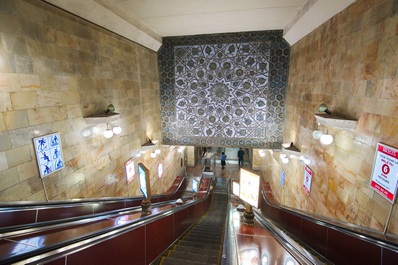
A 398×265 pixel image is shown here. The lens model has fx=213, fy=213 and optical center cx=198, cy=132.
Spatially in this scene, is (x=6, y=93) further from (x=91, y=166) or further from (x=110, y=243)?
(x=110, y=243)

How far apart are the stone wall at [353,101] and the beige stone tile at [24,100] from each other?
513cm

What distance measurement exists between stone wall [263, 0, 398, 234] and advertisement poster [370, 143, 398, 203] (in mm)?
105

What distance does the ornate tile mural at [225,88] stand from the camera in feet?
25.6

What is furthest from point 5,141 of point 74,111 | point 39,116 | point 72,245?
point 72,245

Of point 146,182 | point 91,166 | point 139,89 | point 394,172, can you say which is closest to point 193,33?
point 139,89

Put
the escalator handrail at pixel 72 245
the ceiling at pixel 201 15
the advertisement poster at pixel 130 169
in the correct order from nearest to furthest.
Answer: the escalator handrail at pixel 72 245
the ceiling at pixel 201 15
the advertisement poster at pixel 130 169

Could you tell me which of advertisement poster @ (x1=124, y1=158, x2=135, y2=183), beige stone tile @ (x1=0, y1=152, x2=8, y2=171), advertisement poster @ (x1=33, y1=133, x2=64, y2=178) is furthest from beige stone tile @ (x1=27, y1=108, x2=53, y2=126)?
advertisement poster @ (x1=124, y1=158, x2=135, y2=183)

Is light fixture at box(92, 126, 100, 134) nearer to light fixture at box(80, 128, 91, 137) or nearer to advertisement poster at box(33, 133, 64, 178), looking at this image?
light fixture at box(80, 128, 91, 137)

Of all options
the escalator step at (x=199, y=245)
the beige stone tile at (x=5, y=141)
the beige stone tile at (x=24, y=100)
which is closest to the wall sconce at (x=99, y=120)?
the beige stone tile at (x=24, y=100)

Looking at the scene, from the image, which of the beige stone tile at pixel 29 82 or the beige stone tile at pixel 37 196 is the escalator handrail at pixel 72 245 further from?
the beige stone tile at pixel 29 82

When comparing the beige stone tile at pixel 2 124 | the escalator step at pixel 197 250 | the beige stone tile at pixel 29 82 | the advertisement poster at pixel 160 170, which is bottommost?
the advertisement poster at pixel 160 170

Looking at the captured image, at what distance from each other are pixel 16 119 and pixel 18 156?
0.54m

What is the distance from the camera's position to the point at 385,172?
2.79 metres

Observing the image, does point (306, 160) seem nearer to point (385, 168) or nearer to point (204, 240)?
point (385, 168)
